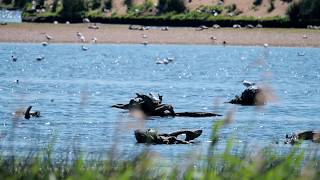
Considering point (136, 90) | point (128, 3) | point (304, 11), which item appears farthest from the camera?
point (128, 3)

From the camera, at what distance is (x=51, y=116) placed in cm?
2798

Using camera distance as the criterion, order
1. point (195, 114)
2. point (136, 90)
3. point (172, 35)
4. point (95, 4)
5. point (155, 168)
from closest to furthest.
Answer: point (155, 168), point (195, 114), point (136, 90), point (172, 35), point (95, 4)

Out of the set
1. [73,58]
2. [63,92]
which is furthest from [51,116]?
[73,58]

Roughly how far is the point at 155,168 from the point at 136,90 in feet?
83.4

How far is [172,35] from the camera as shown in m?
71.6

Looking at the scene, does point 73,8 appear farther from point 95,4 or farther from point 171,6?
point 171,6

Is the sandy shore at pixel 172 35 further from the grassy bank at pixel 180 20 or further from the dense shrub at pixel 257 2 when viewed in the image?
the dense shrub at pixel 257 2

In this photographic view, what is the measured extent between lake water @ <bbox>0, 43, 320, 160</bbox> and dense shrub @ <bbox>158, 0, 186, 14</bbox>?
21.1 meters

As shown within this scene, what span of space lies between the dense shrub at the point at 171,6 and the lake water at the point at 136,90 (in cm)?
2113

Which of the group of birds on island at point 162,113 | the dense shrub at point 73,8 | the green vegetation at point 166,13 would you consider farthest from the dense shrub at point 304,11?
the group of birds on island at point 162,113

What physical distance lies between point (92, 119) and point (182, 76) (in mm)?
19777

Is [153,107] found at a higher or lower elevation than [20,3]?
higher

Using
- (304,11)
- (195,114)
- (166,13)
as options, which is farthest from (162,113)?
(166,13)

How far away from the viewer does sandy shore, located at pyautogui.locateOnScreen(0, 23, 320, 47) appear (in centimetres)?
6688
